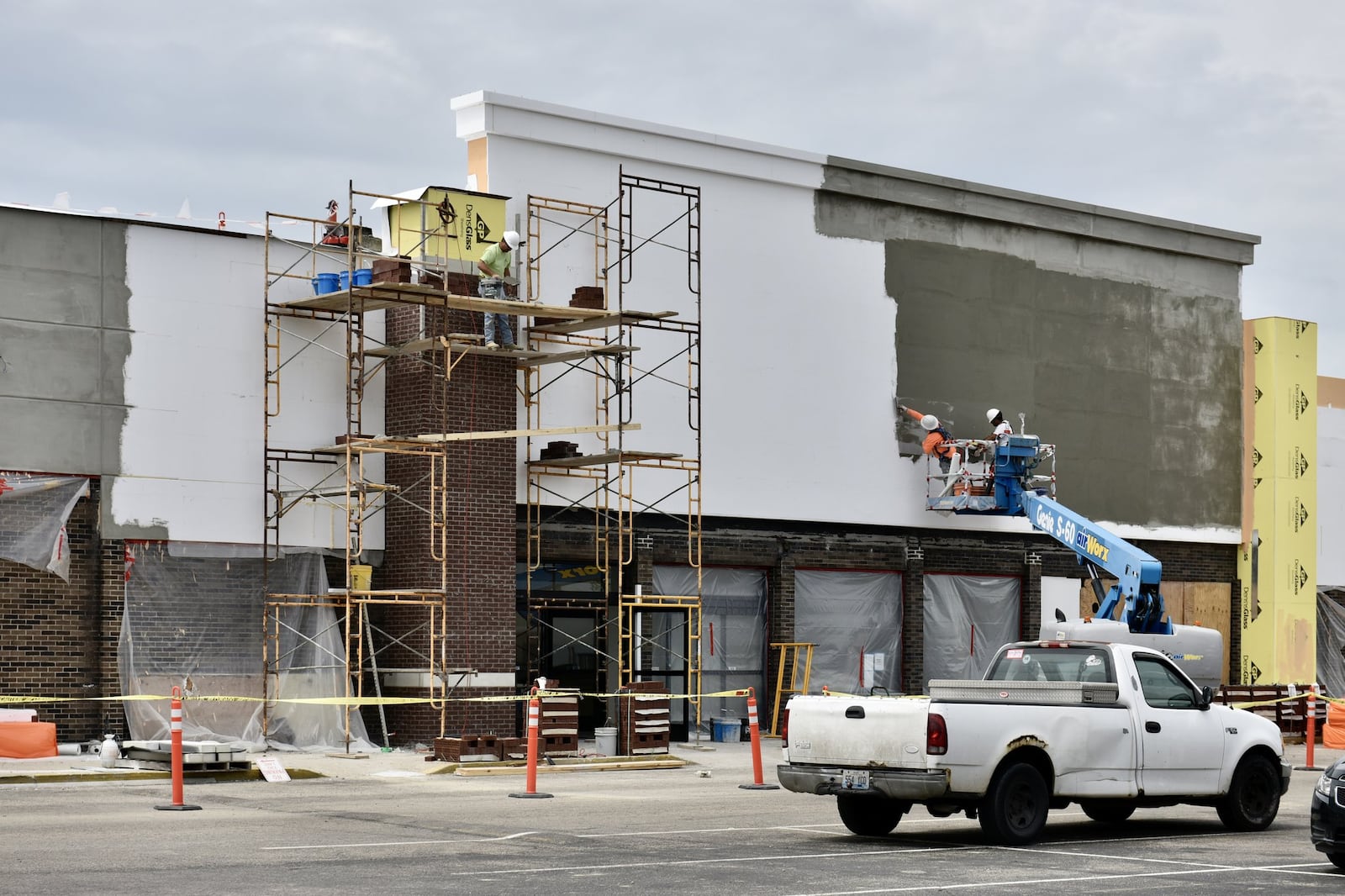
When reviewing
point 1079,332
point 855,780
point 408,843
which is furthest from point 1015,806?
point 1079,332

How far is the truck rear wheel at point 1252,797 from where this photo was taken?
1706 cm

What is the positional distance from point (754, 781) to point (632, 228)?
11.4 metres

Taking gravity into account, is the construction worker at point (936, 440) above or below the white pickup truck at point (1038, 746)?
above

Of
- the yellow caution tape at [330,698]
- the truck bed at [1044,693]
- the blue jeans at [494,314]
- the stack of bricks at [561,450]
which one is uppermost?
the blue jeans at [494,314]

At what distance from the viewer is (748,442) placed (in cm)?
3156

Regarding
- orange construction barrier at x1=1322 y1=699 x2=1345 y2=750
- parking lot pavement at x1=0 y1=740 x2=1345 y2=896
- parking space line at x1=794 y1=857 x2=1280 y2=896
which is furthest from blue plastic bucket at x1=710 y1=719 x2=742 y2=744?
parking space line at x1=794 y1=857 x2=1280 y2=896

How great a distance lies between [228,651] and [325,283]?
18.1 ft

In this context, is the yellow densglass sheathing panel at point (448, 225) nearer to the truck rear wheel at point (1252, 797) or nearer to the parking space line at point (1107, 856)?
the truck rear wheel at point (1252, 797)

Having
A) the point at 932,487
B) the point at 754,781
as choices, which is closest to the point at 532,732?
the point at 754,781

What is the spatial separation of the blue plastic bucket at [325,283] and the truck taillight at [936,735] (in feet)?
46.7

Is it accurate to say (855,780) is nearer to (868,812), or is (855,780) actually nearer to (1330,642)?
(868,812)

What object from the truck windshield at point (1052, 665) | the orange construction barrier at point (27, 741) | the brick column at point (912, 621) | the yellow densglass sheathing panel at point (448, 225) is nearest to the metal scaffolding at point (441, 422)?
the yellow densglass sheathing panel at point (448, 225)

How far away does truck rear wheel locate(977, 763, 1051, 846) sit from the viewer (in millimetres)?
15297

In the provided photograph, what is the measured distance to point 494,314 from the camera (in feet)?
91.0
